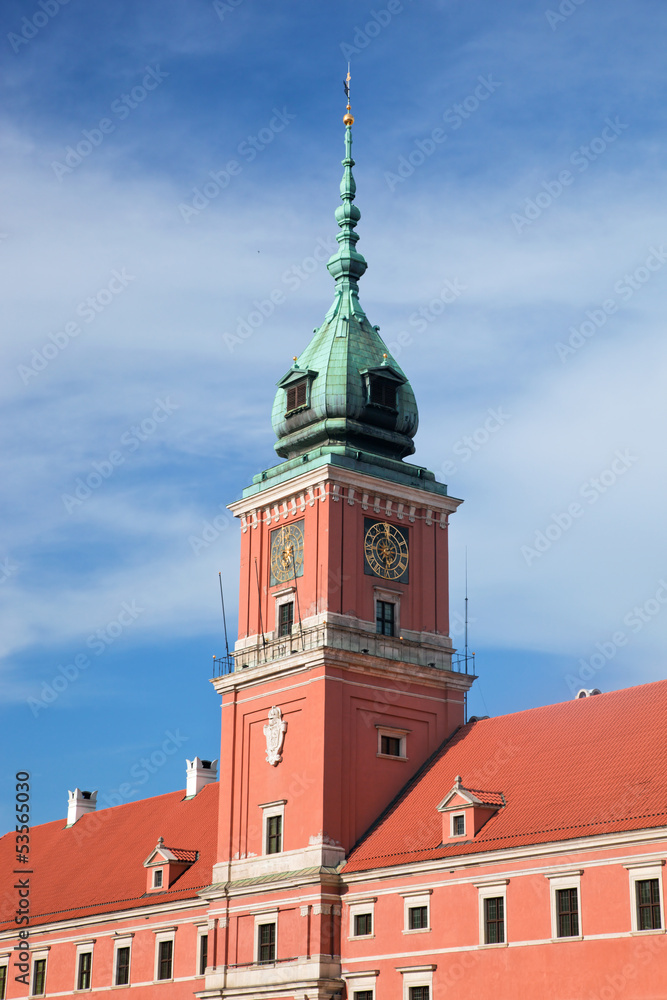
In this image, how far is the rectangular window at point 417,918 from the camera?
138ft

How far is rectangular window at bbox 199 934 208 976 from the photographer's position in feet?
163

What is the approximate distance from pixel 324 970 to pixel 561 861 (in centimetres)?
945

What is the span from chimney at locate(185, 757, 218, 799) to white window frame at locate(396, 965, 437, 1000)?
18.6 metres

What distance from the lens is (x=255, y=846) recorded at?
48.0 meters

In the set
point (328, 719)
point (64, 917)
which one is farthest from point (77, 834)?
point (328, 719)

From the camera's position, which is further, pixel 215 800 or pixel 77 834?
pixel 77 834

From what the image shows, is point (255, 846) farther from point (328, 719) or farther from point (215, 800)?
point (215, 800)

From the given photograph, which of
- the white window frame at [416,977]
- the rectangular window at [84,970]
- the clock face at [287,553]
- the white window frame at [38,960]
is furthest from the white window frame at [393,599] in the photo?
the white window frame at [38,960]

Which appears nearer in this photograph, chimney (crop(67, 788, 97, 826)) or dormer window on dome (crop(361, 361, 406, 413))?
dormer window on dome (crop(361, 361, 406, 413))

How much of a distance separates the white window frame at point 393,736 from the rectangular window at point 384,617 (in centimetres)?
314

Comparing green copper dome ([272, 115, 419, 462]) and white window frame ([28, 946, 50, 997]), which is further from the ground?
green copper dome ([272, 115, 419, 462])

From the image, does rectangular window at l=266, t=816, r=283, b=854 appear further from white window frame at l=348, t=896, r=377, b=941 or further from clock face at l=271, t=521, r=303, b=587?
clock face at l=271, t=521, r=303, b=587

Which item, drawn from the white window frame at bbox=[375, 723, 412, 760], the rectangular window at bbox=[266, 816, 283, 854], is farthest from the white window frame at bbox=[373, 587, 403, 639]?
the rectangular window at bbox=[266, 816, 283, 854]

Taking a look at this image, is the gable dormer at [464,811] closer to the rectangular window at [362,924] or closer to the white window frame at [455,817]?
the white window frame at [455,817]
